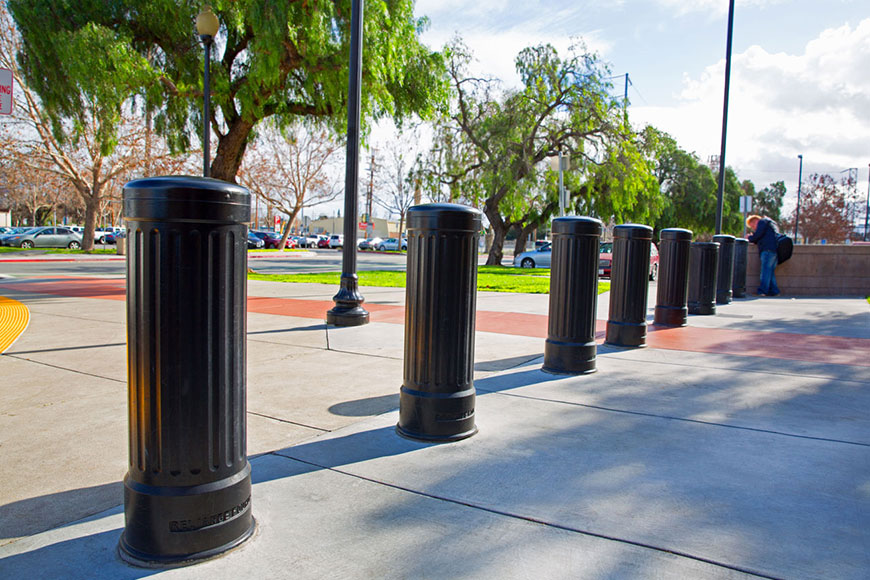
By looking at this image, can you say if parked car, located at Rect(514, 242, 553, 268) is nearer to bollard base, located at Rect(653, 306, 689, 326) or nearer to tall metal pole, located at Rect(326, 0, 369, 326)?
bollard base, located at Rect(653, 306, 689, 326)

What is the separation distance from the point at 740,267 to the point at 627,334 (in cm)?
898

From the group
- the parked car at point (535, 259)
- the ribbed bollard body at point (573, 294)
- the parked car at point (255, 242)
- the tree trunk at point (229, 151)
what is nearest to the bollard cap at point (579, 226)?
the ribbed bollard body at point (573, 294)

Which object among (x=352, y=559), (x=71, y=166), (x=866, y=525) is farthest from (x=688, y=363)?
(x=71, y=166)

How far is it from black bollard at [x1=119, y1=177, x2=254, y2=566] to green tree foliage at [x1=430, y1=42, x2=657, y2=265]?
26.0 m

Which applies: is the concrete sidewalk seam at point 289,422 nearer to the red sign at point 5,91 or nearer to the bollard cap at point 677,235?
the red sign at point 5,91

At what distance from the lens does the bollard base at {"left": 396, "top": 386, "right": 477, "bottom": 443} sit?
3795 mm

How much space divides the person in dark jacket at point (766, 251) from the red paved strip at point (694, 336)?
280 inches

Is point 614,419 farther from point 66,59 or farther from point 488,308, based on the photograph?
point 66,59

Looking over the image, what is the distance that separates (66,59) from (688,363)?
1568 cm

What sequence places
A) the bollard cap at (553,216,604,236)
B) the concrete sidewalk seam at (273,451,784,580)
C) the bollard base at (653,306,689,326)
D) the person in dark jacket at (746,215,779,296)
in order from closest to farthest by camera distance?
the concrete sidewalk seam at (273,451,784,580), the bollard cap at (553,216,604,236), the bollard base at (653,306,689,326), the person in dark jacket at (746,215,779,296)

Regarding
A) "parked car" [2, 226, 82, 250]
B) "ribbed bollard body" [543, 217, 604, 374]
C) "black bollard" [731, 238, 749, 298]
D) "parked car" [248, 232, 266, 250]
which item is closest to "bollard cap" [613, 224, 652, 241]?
"ribbed bollard body" [543, 217, 604, 374]

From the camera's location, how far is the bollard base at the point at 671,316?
8.88m

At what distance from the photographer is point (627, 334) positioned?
6.94 m

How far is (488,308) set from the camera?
35.7ft
